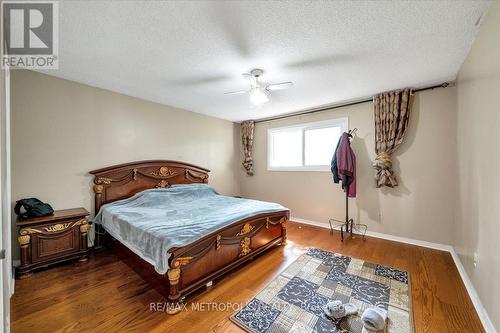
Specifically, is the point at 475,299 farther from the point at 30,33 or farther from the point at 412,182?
the point at 30,33

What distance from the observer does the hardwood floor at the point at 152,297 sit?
1541mm

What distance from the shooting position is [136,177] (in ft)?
10.8

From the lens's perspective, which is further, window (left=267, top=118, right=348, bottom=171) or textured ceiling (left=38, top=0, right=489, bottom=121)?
window (left=267, top=118, right=348, bottom=171)

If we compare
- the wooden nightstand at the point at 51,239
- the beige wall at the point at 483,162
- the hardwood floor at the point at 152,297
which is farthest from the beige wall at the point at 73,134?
the beige wall at the point at 483,162

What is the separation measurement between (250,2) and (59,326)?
2.73m

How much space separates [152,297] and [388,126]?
12.2 feet

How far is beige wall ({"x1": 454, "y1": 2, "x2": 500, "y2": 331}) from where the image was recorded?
4.59ft

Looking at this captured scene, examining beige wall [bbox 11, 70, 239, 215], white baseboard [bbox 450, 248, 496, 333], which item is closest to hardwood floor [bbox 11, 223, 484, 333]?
white baseboard [bbox 450, 248, 496, 333]

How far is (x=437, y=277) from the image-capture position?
2158mm

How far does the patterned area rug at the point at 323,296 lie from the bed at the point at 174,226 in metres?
0.51

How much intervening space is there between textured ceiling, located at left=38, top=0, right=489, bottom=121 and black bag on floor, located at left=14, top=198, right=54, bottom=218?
5.15ft

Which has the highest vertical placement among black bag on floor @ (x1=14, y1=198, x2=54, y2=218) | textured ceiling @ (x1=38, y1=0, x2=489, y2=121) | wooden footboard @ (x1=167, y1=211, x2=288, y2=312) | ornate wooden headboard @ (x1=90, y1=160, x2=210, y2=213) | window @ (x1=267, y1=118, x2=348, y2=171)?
textured ceiling @ (x1=38, y1=0, x2=489, y2=121)

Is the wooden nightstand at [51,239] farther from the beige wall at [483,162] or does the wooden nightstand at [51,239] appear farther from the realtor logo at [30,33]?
the beige wall at [483,162]

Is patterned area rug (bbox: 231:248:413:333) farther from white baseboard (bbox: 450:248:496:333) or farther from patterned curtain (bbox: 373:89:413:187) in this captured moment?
patterned curtain (bbox: 373:89:413:187)
